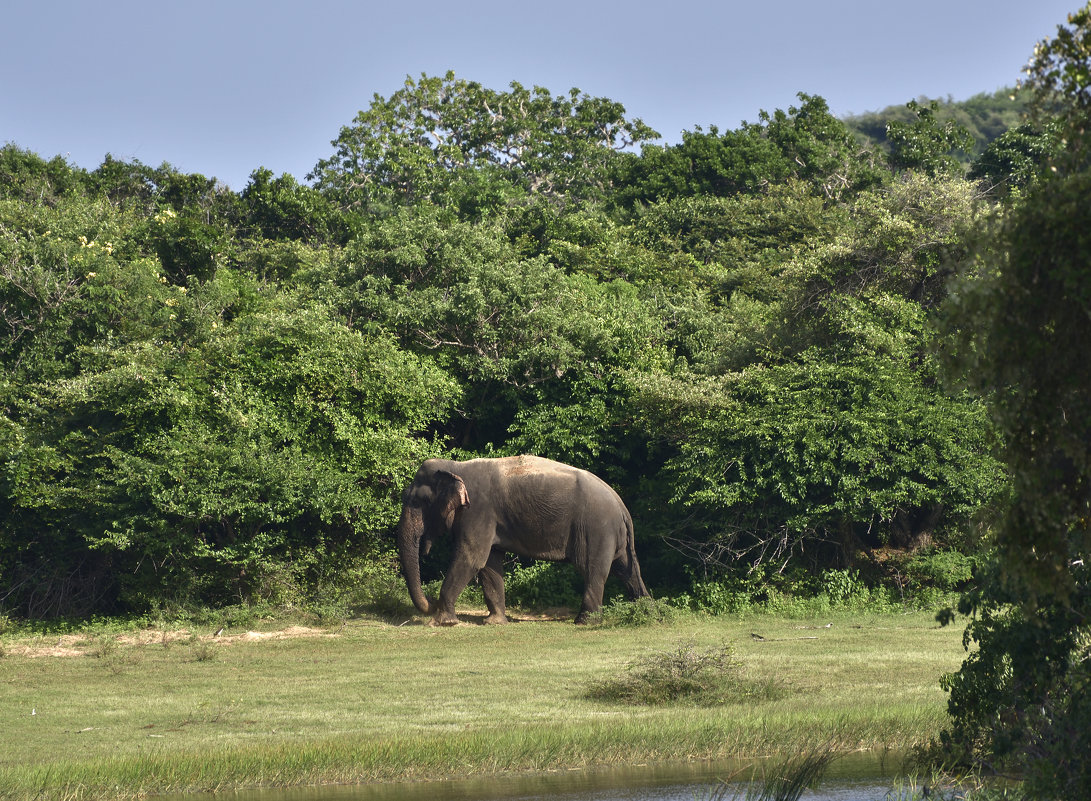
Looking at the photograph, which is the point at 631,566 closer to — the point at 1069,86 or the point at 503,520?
the point at 503,520

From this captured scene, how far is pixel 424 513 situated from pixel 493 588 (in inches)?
70.8

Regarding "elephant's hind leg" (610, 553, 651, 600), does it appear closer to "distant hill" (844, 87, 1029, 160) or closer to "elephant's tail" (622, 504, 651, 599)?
"elephant's tail" (622, 504, 651, 599)

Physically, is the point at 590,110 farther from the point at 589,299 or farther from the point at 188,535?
the point at 188,535

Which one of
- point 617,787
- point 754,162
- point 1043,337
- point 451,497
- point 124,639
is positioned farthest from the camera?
point 754,162

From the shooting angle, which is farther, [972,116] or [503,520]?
[972,116]

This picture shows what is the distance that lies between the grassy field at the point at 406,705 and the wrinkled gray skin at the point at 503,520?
188 centimetres

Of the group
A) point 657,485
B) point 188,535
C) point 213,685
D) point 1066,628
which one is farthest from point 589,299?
point 1066,628

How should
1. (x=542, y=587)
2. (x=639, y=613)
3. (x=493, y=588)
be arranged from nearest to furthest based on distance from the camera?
1. (x=639, y=613)
2. (x=493, y=588)
3. (x=542, y=587)

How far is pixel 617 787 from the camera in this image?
445 inches

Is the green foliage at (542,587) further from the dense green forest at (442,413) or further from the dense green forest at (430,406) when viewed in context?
the dense green forest at (430,406)

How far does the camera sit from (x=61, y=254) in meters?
27.3

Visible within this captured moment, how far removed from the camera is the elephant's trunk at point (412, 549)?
74.0ft

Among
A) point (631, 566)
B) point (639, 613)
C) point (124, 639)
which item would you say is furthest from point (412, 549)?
point (124, 639)

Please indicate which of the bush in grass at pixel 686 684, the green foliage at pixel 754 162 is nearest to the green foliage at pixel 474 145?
the green foliage at pixel 754 162
